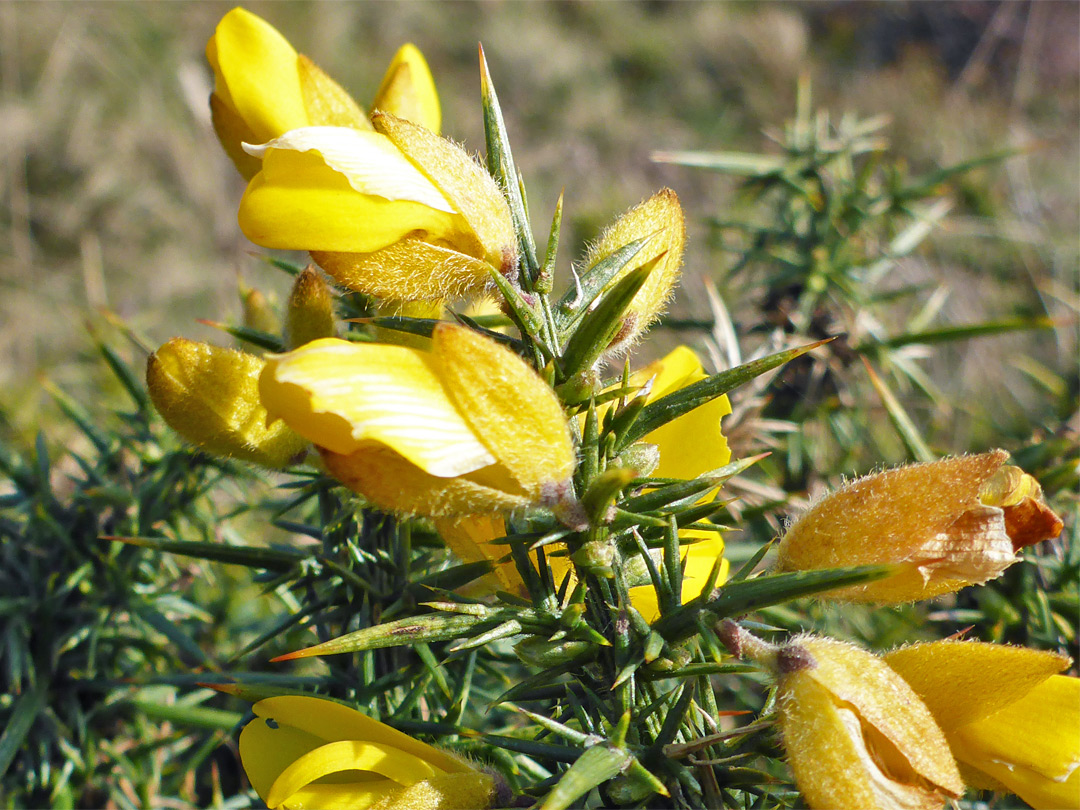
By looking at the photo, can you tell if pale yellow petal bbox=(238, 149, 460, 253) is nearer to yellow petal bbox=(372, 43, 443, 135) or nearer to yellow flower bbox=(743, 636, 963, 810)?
yellow petal bbox=(372, 43, 443, 135)

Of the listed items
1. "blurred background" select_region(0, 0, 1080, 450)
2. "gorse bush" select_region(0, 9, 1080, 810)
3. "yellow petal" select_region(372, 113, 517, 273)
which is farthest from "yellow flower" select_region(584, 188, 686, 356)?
"blurred background" select_region(0, 0, 1080, 450)

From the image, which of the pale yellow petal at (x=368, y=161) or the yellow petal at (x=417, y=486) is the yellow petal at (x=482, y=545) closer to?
the yellow petal at (x=417, y=486)

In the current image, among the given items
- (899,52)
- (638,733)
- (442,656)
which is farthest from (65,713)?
(899,52)

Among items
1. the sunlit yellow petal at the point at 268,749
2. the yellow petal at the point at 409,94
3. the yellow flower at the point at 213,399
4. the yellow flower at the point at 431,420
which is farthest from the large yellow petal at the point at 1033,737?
the yellow petal at the point at 409,94

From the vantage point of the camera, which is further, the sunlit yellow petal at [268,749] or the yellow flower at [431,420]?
the sunlit yellow petal at [268,749]

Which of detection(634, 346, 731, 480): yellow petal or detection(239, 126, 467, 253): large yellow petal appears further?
detection(634, 346, 731, 480): yellow petal

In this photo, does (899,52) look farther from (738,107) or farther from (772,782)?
(772,782)
